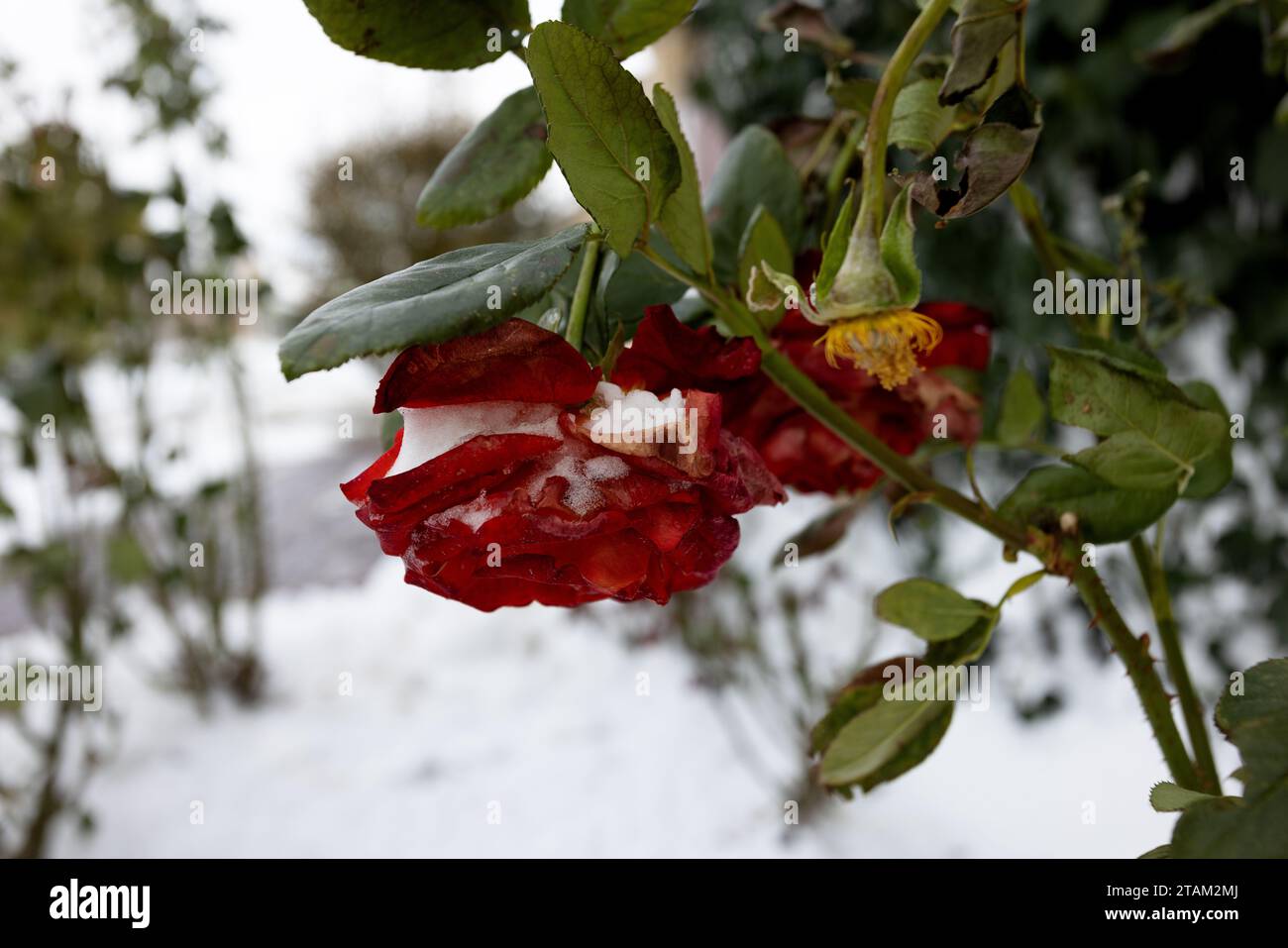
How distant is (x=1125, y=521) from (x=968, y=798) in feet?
3.05

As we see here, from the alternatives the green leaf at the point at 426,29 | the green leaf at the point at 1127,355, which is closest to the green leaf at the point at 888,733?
the green leaf at the point at 1127,355

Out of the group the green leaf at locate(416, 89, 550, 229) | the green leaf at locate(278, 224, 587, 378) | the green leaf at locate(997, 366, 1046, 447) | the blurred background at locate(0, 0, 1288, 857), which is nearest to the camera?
the green leaf at locate(278, 224, 587, 378)

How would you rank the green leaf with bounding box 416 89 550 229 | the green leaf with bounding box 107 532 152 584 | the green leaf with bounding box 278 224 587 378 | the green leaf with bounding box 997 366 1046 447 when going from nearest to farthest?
the green leaf with bounding box 278 224 587 378 < the green leaf with bounding box 416 89 550 229 < the green leaf with bounding box 997 366 1046 447 < the green leaf with bounding box 107 532 152 584

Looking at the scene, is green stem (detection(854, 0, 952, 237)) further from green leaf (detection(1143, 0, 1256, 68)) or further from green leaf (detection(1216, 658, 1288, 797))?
green leaf (detection(1143, 0, 1256, 68))

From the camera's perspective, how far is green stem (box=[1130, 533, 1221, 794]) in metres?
0.30

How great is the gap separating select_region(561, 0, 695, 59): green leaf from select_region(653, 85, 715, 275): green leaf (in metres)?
0.03

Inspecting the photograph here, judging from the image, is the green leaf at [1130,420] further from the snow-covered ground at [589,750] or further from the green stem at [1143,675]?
the snow-covered ground at [589,750]

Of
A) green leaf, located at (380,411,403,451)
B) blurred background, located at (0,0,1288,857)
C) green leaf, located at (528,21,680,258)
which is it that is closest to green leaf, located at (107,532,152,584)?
blurred background, located at (0,0,1288,857)

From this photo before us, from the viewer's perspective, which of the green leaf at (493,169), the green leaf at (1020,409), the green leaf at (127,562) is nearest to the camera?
the green leaf at (493,169)

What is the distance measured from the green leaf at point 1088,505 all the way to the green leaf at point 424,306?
0.58 feet

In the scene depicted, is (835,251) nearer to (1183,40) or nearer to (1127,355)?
(1127,355)

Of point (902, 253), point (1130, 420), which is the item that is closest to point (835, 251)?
point (902, 253)

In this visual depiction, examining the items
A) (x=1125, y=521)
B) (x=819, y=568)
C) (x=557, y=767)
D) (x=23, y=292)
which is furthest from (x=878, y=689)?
(x=23, y=292)

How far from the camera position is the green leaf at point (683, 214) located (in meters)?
0.24
